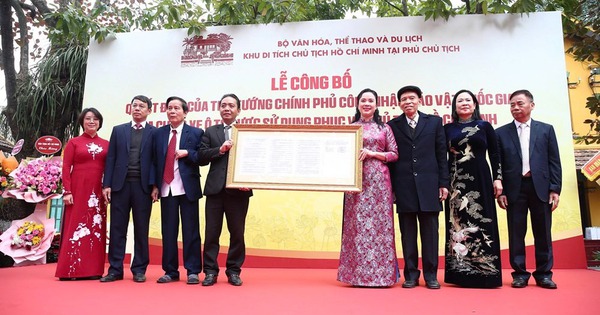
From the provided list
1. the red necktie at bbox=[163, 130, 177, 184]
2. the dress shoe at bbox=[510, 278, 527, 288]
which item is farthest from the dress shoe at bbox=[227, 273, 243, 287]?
the dress shoe at bbox=[510, 278, 527, 288]

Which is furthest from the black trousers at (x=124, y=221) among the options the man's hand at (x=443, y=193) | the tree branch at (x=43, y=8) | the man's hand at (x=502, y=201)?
the tree branch at (x=43, y=8)

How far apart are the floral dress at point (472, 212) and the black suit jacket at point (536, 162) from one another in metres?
0.11

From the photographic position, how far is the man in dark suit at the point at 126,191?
10.5 feet

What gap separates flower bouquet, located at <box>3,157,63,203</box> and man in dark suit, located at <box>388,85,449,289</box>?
3.30 metres

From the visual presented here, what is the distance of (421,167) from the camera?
292 centimetres

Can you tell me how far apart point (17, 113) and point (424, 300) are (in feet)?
18.5

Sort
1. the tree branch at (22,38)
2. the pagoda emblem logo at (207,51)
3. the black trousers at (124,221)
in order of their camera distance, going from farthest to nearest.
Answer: the tree branch at (22,38)
the pagoda emblem logo at (207,51)
the black trousers at (124,221)

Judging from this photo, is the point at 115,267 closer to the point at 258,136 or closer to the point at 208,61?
the point at 258,136

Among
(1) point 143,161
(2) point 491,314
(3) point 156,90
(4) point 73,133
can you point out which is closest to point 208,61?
(3) point 156,90

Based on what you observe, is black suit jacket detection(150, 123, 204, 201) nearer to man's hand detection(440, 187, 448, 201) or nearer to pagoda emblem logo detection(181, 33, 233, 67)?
pagoda emblem logo detection(181, 33, 233, 67)

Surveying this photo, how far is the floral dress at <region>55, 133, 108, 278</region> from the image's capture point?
10.5 ft

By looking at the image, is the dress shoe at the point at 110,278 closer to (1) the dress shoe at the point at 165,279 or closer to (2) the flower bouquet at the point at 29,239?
(1) the dress shoe at the point at 165,279

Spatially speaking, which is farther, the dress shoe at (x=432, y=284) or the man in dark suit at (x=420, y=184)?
the man in dark suit at (x=420, y=184)

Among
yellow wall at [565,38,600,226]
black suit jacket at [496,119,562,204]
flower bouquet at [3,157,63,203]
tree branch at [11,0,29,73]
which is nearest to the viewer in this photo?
black suit jacket at [496,119,562,204]
